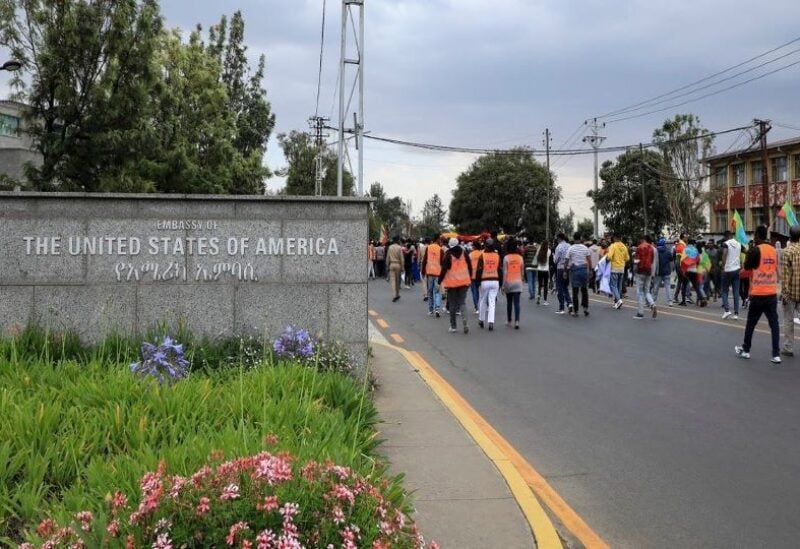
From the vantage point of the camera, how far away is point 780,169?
171 feet

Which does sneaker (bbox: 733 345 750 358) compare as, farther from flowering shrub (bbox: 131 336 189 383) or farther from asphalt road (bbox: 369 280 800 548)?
flowering shrub (bbox: 131 336 189 383)

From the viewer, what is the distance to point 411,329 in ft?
47.7

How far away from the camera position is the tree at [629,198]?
62.3m

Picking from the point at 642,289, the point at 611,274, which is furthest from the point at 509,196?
the point at 642,289

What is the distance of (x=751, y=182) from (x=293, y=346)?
5503 centimetres

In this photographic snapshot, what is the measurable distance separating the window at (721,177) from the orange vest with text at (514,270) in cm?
4728

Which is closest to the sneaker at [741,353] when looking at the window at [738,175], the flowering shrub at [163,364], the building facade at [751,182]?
the flowering shrub at [163,364]

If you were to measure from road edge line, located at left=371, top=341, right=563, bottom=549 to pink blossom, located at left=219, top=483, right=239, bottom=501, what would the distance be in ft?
6.23

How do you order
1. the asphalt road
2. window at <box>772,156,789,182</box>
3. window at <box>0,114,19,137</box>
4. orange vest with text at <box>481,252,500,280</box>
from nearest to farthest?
the asphalt road, orange vest with text at <box>481,252,500,280</box>, window at <box>0,114,19,137</box>, window at <box>772,156,789,182</box>

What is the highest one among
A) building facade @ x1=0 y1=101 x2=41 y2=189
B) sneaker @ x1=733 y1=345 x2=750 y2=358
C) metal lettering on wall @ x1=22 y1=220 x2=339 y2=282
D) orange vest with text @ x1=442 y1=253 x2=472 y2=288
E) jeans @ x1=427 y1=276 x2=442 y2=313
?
building facade @ x1=0 y1=101 x2=41 y2=189

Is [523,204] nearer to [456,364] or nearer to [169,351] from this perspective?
[456,364]

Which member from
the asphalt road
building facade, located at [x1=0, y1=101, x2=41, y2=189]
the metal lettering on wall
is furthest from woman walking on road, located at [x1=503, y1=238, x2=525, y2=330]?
building facade, located at [x1=0, y1=101, x2=41, y2=189]

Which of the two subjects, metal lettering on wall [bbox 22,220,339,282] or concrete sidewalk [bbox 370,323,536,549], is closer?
concrete sidewalk [bbox 370,323,536,549]

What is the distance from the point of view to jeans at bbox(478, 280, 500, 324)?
14.2 m
